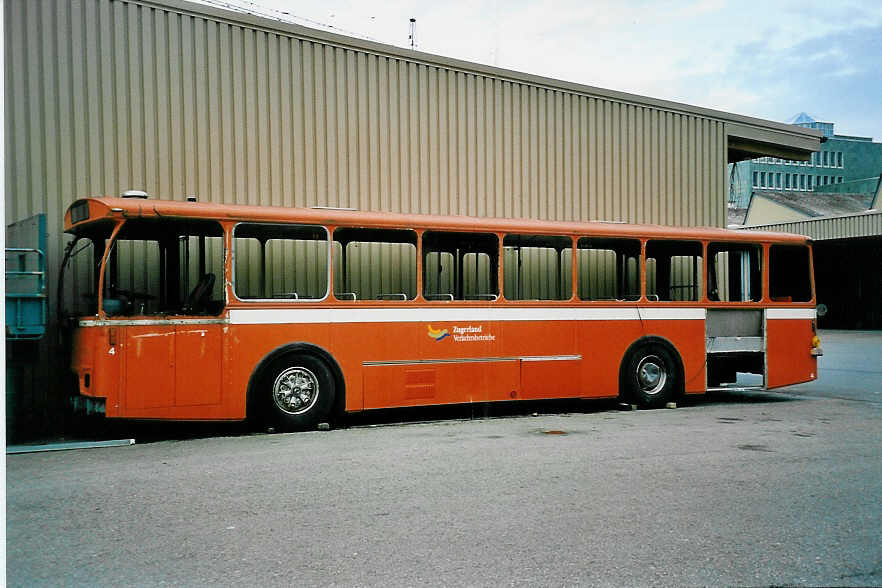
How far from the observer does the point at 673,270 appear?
12.4 m

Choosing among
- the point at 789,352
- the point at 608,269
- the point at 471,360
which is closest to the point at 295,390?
the point at 471,360

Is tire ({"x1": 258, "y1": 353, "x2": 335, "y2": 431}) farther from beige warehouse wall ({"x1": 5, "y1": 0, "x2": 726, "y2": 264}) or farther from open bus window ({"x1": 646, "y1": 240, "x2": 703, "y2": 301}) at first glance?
open bus window ({"x1": 646, "y1": 240, "x2": 703, "y2": 301})

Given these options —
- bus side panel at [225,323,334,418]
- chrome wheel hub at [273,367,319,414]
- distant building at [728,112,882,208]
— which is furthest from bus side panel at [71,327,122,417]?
distant building at [728,112,882,208]

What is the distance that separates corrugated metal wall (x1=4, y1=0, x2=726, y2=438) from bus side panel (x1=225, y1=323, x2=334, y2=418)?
3204mm

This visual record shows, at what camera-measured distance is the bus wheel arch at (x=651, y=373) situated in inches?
475

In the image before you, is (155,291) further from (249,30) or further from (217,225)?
(249,30)

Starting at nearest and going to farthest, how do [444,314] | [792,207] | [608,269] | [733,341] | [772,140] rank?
1. [444,314]
2. [608,269]
3. [733,341]
4. [772,140]
5. [792,207]

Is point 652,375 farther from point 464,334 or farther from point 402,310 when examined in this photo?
point 402,310

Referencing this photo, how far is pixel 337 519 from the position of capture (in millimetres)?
5703

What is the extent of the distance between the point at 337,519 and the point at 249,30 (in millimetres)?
9347

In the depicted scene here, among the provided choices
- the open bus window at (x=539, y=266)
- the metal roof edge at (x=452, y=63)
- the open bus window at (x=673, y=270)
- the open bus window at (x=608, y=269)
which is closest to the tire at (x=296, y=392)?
the open bus window at (x=539, y=266)

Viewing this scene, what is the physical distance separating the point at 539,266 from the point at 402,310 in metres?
2.22

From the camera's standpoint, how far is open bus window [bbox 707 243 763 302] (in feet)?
41.5

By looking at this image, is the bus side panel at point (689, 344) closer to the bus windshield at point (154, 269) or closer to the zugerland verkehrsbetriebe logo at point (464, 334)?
the zugerland verkehrsbetriebe logo at point (464, 334)
